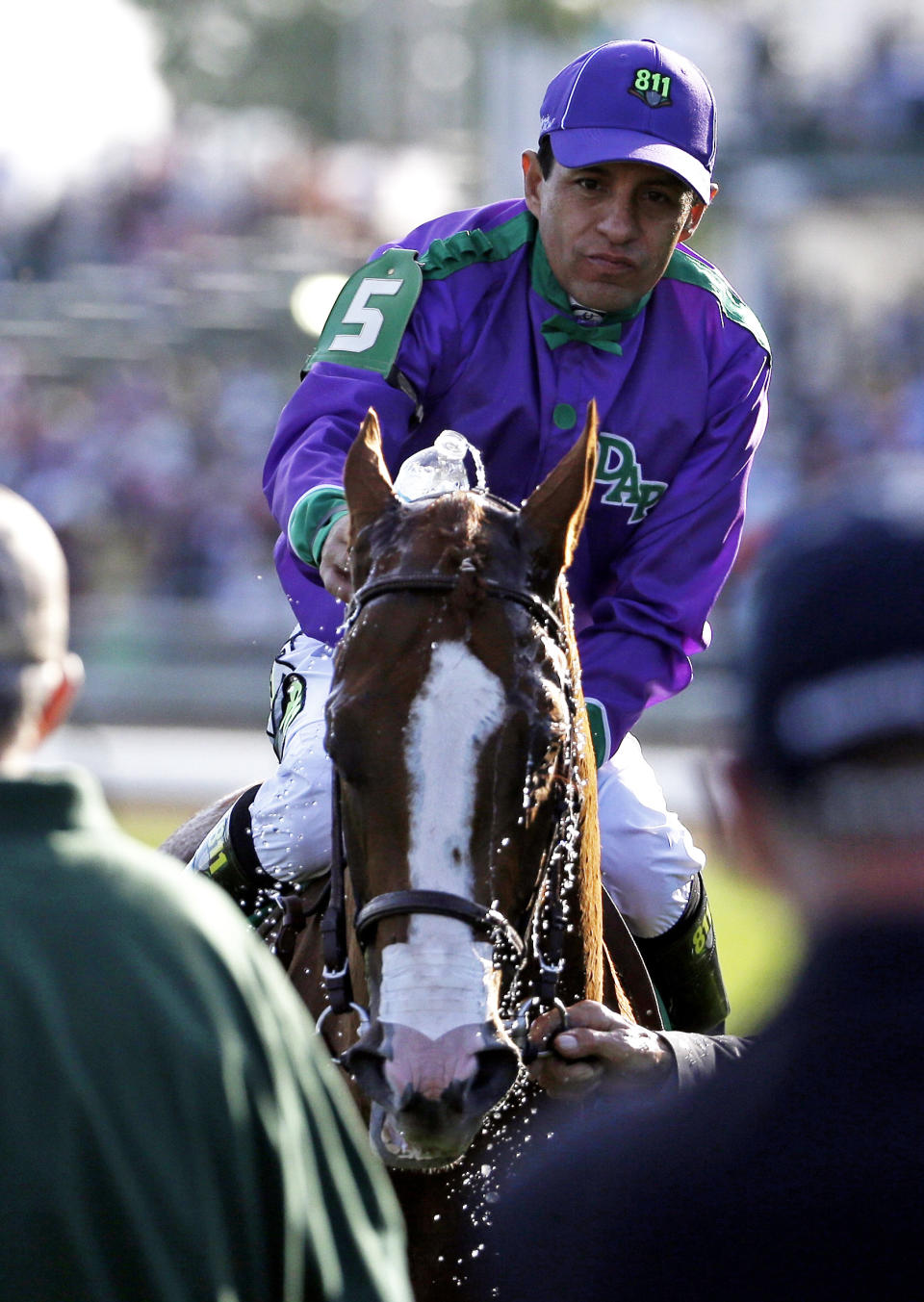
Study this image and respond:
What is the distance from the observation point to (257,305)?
68.3 ft

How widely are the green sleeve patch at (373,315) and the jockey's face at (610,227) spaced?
31 cm

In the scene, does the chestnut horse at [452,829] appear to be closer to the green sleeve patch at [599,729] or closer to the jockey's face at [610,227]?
the green sleeve patch at [599,729]

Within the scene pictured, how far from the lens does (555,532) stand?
10.4 feet

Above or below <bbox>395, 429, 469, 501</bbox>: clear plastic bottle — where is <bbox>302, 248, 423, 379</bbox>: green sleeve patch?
above

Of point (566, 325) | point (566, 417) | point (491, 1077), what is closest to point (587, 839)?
point (491, 1077)

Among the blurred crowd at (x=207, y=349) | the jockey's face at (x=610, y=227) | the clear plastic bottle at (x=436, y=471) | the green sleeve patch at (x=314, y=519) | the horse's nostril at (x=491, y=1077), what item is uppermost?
the blurred crowd at (x=207, y=349)

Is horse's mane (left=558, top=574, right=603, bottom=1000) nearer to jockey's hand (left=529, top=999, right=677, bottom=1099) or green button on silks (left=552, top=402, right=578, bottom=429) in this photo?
jockey's hand (left=529, top=999, right=677, bottom=1099)

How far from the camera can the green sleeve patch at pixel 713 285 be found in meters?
4.07

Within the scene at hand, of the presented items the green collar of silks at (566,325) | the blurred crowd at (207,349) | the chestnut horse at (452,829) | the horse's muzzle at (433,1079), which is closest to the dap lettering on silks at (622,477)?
the green collar of silks at (566,325)

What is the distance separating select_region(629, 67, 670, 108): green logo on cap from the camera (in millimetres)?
3852

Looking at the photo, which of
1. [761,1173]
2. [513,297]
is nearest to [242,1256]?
[761,1173]

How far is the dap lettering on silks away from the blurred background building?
1238cm

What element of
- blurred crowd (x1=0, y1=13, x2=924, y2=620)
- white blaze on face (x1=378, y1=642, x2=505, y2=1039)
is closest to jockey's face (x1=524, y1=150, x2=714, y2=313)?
white blaze on face (x1=378, y1=642, x2=505, y2=1039)

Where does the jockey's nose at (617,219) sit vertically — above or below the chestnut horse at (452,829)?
above
